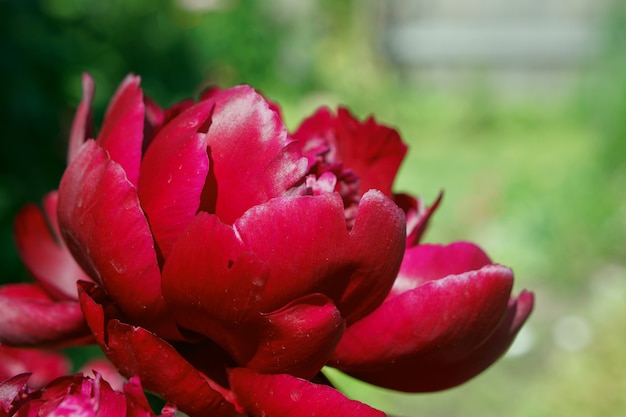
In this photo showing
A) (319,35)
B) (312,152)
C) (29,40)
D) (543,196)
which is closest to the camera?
(312,152)

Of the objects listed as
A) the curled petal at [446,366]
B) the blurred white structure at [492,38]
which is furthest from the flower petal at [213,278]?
the blurred white structure at [492,38]

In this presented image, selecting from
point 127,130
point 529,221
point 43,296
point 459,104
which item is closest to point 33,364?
point 43,296

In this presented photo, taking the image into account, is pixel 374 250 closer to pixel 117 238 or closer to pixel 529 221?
pixel 117 238

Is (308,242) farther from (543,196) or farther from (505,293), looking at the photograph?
(543,196)

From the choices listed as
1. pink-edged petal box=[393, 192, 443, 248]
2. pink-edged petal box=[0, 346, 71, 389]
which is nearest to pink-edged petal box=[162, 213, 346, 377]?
pink-edged petal box=[393, 192, 443, 248]

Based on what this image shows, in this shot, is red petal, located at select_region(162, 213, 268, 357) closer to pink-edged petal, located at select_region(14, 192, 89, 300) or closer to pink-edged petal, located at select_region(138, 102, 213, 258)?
pink-edged petal, located at select_region(138, 102, 213, 258)

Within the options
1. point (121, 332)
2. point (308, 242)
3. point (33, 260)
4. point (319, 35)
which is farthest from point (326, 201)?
point (319, 35)

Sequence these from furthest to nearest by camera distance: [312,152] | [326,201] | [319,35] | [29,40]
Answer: [319,35]
[29,40]
[312,152]
[326,201]

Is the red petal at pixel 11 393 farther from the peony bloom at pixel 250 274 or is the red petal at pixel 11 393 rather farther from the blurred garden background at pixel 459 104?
the blurred garden background at pixel 459 104
